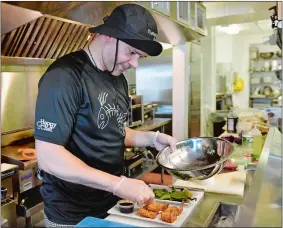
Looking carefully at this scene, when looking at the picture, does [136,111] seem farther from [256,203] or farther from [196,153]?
[256,203]

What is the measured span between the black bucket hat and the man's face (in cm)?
4

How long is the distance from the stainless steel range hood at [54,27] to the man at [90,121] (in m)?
0.88

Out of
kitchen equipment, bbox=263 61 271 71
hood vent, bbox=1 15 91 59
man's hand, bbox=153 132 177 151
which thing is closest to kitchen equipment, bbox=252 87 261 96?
kitchen equipment, bbox=263 61 271 71

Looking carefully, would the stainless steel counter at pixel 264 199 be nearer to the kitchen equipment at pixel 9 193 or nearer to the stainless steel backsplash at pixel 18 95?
the kitchen equipment at pixel 9 193

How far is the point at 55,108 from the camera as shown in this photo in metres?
1.17

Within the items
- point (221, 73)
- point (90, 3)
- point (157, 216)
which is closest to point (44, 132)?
point (157, 216)

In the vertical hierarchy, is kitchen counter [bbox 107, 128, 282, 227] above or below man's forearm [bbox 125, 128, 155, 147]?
below

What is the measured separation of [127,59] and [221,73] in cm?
749

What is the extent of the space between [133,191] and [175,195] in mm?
274

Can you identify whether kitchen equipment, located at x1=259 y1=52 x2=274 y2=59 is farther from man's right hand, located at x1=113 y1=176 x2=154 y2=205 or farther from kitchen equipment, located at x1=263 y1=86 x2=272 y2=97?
man's right hand, located at x1=113 y1=176 x2=154 y2=205

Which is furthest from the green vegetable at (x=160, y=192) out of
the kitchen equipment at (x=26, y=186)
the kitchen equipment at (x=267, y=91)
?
the kitchen equipment at (x=267, y=91)

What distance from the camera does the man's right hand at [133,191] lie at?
1105 mm

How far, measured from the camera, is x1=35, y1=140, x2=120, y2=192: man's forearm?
1.13 metres

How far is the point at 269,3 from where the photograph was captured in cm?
496
